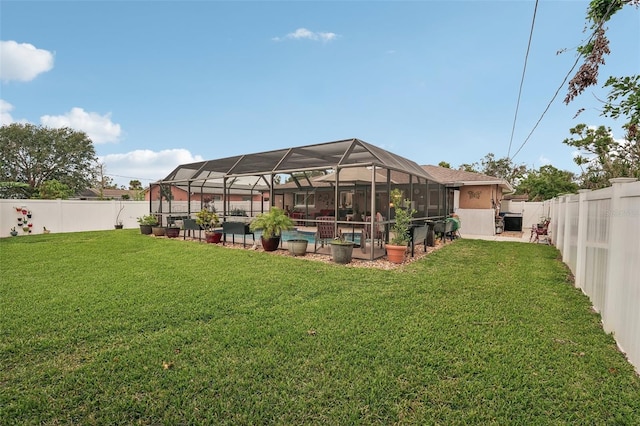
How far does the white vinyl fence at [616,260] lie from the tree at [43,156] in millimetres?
44238

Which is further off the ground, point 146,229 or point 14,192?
point 14,192

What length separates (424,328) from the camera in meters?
3.57

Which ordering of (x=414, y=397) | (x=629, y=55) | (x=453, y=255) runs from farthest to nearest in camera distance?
1. (x=453, y=255)
2. (x=629, y=55)
3. (x=414, y=397)

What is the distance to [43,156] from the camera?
1344 inches

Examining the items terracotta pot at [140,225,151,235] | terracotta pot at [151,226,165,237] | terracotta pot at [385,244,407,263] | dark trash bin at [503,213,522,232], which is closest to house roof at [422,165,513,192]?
dark trash bin at [503,213,522,232]

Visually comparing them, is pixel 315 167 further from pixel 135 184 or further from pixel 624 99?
pixel 135 184

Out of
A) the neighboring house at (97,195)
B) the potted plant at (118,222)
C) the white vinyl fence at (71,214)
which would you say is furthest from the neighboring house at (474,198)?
the neighboring house at (97,195)

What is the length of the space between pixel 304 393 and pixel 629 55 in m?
9.12

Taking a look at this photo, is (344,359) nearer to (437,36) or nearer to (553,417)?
(553,417)

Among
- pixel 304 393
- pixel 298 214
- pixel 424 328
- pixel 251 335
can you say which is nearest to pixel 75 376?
pixel 251 335

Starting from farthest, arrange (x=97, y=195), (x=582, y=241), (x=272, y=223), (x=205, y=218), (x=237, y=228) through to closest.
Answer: (x=97, y=195), (x=205, y=218), (x=237, y=228), (x=272, y=223), (x=582, y=241)

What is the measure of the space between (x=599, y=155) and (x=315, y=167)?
22931 millimetres

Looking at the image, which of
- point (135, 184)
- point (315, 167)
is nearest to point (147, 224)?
point (315, 167)

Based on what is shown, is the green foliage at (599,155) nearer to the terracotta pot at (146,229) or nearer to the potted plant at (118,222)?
the terracotta pot at (146,229)
